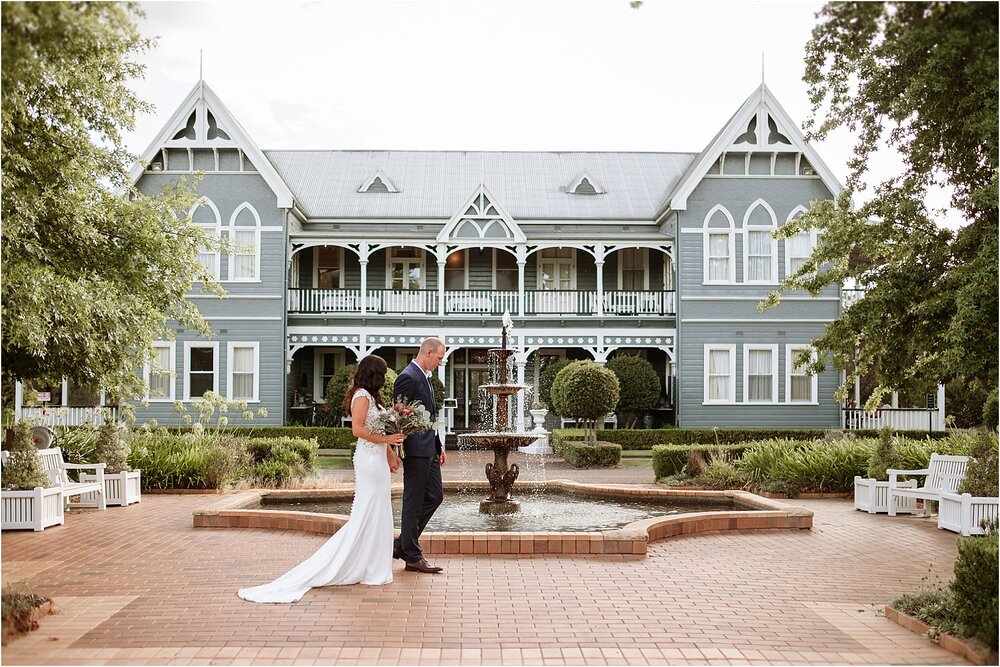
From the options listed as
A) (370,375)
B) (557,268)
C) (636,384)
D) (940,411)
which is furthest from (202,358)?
(370,375)

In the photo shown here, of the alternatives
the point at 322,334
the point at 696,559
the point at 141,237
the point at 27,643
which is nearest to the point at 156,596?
the point at 27,643

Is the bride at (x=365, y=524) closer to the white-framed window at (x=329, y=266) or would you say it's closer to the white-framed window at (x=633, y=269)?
the white-framed window at (x=329, y=266)

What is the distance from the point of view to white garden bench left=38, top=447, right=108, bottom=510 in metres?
12.4

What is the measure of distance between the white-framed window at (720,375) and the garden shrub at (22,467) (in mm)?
20684

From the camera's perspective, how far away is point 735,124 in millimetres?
28453

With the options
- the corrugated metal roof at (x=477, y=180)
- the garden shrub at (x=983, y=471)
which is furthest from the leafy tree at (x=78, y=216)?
the corrugated metal roof at (x=477, y=180)

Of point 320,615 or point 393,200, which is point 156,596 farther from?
point 393,200

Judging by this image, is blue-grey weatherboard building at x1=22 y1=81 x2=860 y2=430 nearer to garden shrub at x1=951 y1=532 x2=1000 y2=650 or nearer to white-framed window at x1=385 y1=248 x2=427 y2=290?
white-framed window at x1=385 y1=248 x2=427 y2=290

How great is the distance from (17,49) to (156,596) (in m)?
4.09

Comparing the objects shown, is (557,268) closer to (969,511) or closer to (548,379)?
(548,379)

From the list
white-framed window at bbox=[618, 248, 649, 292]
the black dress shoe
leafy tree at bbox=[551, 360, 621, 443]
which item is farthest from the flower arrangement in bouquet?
white-framed window at bbox=[618, 248, 649, 292]

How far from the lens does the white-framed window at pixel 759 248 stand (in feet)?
94.8

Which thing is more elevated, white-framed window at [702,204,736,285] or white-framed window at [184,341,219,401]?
white-framed window at [702,204,736,285]

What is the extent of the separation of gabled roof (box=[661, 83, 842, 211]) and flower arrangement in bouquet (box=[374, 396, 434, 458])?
872 inches
